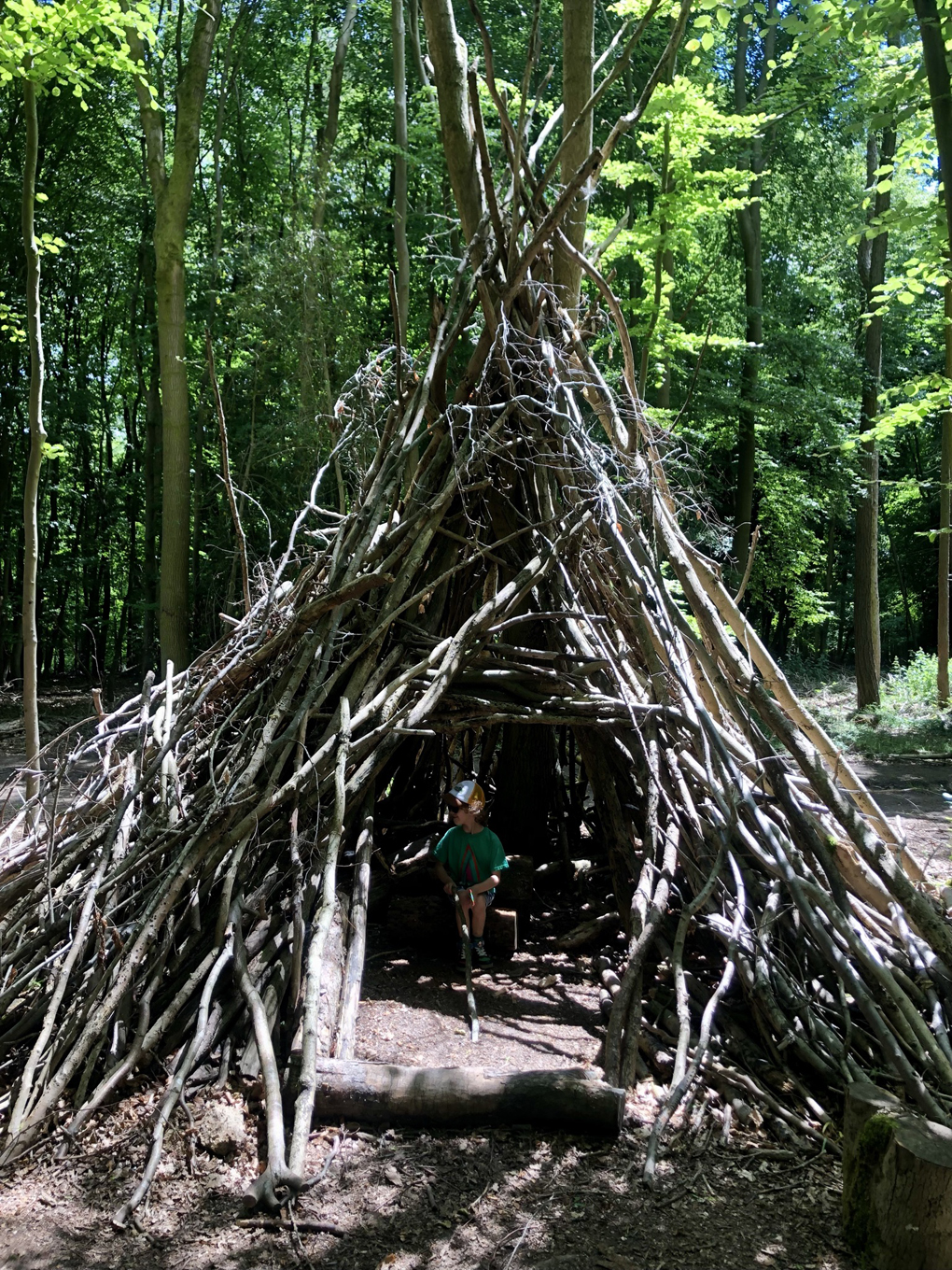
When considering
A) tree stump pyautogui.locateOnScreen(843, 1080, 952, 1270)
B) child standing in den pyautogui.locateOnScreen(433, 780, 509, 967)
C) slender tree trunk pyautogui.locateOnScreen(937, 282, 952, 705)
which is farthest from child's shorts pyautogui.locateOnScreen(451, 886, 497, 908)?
slender tree trunk pyautogui.locateOnScreen(937, 282, 952, 705)

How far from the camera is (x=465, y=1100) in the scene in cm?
313

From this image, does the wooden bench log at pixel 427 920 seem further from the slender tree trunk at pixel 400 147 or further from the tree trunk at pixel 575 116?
the slender tree trunk at pixel 400 147

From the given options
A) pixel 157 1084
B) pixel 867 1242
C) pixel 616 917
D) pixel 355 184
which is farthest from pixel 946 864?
pixel 355 184

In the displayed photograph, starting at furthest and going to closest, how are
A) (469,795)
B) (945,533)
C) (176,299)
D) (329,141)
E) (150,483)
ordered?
1. (150,483)
2. (329,141)
3. (945,533)
4. (176,299)
5. (469,795)

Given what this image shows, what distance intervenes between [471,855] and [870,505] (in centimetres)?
1191

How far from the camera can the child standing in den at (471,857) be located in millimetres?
4527

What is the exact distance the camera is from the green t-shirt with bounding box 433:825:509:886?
181 inches

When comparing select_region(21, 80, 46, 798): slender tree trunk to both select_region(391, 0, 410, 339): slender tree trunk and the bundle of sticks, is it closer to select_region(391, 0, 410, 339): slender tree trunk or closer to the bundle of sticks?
the bundle of sticks

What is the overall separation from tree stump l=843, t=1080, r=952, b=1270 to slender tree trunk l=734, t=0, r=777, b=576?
12557 millimetres

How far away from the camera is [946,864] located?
6348 mm

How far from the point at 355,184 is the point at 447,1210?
596 inches

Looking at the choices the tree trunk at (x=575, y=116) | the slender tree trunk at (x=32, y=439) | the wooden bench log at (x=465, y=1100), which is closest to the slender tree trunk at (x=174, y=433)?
the slender tree trunk at (x=32, y=439)

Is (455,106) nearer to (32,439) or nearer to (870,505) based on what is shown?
(32,439)

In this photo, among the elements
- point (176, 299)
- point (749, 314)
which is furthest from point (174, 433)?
point (749, 314)
